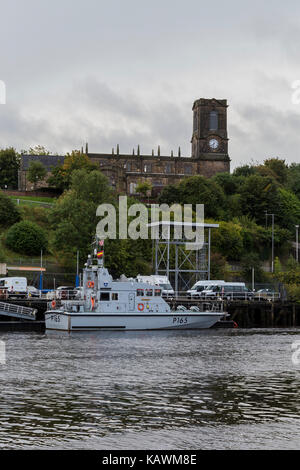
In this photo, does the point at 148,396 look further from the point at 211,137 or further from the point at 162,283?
the point at 211,137

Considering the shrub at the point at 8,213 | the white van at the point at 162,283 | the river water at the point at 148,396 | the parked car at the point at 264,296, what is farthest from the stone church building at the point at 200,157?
the river water at the point at 148,396

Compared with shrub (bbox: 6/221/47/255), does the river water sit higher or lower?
lower

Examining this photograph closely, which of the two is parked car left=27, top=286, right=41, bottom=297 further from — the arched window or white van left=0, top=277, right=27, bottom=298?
the arched window

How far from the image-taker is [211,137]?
184 m

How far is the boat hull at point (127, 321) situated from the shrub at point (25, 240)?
47.8 metres

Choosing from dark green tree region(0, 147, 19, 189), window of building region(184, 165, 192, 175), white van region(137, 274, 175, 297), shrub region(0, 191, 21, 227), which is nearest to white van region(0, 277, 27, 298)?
white van region(137, 274, 175, 297)

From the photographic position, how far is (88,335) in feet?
214

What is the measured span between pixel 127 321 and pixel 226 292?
73.6 feet

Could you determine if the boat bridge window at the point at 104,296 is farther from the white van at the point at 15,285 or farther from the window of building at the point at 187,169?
the window of building at the point at 187,169

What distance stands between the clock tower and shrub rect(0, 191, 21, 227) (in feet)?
212

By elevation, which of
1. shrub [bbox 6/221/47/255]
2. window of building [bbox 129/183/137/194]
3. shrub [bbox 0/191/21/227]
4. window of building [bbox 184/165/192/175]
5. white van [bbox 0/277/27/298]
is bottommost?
white van [bbox 0/277/27/298]

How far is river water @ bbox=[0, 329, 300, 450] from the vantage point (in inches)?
1021

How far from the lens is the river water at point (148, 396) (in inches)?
1021

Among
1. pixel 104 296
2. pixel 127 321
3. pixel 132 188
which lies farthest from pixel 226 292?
pixel 132 188
